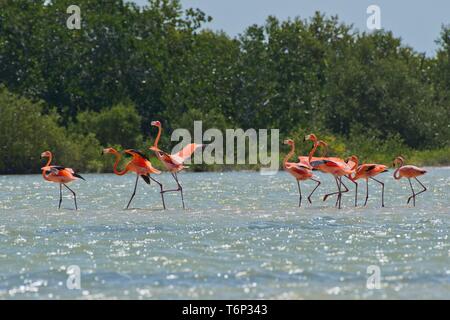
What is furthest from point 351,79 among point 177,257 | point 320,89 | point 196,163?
point 177,257

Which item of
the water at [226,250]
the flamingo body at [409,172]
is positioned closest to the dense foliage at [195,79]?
the flamingo body at [409,172]

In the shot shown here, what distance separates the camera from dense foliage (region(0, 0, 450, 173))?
57.7 metres

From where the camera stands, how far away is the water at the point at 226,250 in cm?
1091

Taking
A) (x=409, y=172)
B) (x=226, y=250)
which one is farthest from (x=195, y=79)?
(x=226, y=250)

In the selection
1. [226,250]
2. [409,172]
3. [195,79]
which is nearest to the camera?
[226,250]

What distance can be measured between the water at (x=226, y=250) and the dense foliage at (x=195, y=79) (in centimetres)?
3583

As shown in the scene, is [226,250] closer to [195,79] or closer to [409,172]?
[409,172]

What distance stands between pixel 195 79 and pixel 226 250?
45798 mm

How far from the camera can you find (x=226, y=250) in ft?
45.2

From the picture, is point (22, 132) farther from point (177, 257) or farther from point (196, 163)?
point (177, 257)

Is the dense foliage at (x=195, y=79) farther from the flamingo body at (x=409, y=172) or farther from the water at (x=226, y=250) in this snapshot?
the water at (x=226, y=250)

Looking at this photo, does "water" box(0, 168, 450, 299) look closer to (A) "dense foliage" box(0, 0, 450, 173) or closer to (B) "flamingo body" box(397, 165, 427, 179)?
(B) "flamingo body" box(397, 165, 427, 179)

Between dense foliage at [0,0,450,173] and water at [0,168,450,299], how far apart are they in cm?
3583
